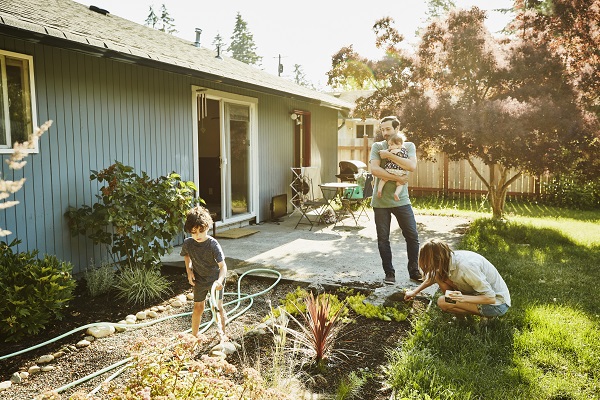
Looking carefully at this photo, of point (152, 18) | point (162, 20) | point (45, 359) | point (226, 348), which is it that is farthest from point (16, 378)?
point (162, 20)

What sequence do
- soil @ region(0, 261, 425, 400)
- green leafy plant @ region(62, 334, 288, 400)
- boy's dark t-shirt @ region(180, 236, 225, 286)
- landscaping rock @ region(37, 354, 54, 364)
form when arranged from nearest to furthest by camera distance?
green leafy plant @ region(62, 334, 288, 400)
soil @ region(0, 261, 425, 400)
landscaping rock @ region(37, 354, 54, 364)
boy's dark t-shirt @ region(180, 236, 225, 286)

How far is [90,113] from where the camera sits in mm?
5285

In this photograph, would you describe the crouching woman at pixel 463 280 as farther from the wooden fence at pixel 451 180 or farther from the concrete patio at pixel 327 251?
the wooden fence at pixel 451 180

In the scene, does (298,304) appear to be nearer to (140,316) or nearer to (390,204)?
(140,316)

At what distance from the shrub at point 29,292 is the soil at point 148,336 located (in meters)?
0.11

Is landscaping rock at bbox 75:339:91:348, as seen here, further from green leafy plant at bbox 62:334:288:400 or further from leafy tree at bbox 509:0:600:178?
leafy tree at bbox 509:0:600:178

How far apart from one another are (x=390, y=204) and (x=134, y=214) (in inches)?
99.7

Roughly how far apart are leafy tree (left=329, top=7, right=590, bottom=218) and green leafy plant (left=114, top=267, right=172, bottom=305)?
5593 millimetres

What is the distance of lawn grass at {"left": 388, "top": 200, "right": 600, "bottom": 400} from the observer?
2672 mm

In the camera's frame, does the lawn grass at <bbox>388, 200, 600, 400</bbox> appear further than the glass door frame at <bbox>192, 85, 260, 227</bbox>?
No

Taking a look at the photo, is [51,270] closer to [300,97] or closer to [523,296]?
[523,296]

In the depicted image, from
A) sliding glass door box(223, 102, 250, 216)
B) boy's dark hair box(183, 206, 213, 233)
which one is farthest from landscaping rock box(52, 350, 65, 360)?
sliding glass door box(223, 102, 250, 216)

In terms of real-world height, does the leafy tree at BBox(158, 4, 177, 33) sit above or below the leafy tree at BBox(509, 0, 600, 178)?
above

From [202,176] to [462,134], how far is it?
521 cm
